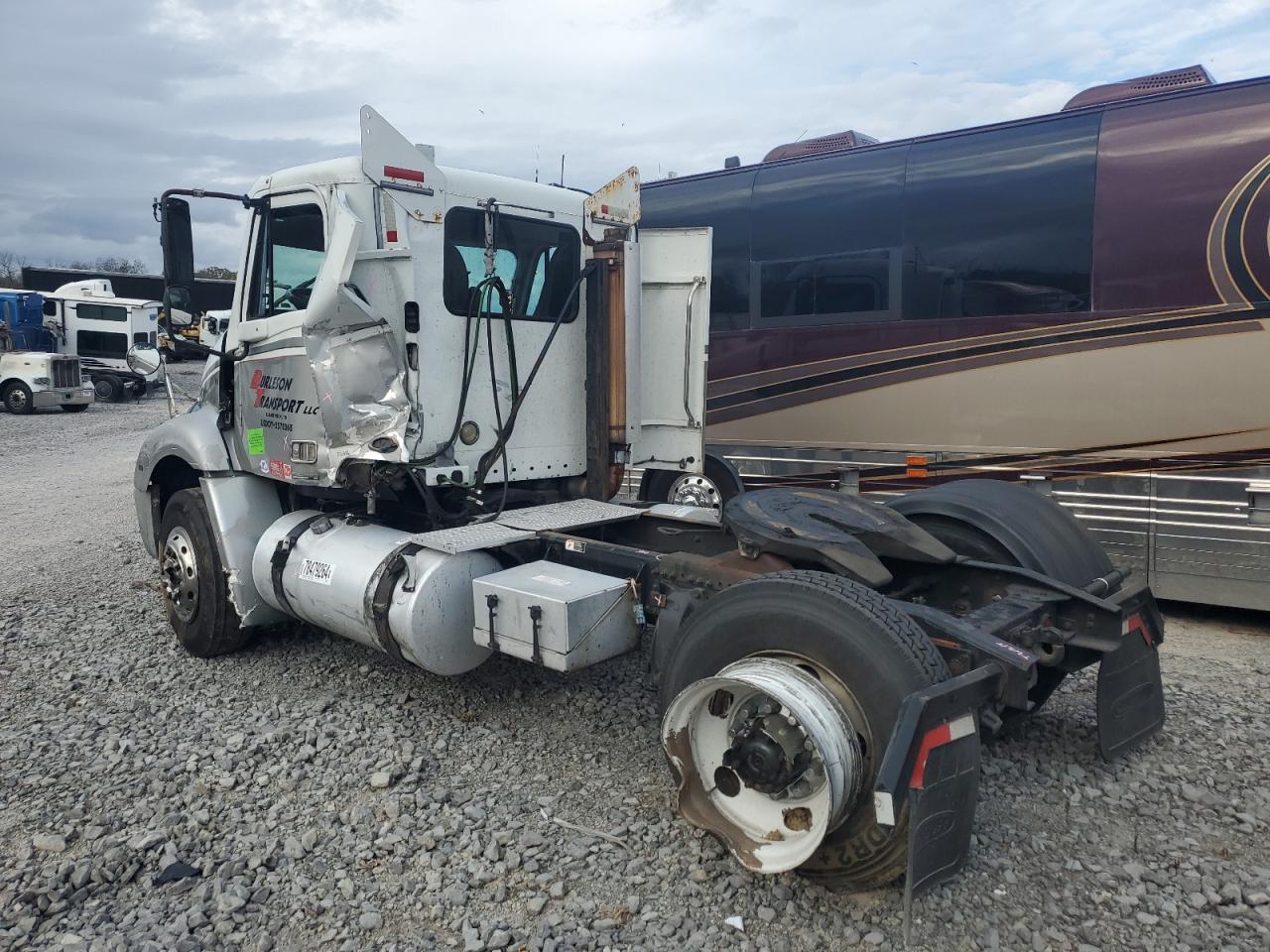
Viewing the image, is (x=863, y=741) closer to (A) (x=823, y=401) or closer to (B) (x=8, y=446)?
(A) (x=823, y=401)

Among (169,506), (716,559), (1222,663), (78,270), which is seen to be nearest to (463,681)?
(716,559)

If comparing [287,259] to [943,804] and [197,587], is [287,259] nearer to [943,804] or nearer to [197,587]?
[197,587]

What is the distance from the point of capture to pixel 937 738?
2783mm

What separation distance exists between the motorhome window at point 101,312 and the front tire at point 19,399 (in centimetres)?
358

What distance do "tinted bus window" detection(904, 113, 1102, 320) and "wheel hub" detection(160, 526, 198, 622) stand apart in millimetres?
4995

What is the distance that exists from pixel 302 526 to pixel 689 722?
9.18 ft

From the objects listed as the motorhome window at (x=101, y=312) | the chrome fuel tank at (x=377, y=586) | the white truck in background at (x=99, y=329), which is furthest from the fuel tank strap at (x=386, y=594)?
the motorhome window at (x=101, y=312)

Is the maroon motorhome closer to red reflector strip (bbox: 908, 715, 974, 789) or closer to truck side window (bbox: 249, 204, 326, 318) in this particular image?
truck side window (bbox: 249, 204, 326, 318)

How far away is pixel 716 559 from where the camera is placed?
161 inches

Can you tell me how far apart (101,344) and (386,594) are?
2546 centimetres

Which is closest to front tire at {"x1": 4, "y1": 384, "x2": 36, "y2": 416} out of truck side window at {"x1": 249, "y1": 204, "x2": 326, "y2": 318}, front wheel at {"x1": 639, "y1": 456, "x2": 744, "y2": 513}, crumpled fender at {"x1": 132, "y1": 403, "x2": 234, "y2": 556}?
crumpled fender at {"x1": 132, "y1": 403, "x2": 234, "y2": 556}

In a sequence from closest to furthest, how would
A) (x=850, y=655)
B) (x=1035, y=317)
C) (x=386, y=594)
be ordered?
(x=850, y=655) → (x=386, y=594) → (x=1035, y=317)

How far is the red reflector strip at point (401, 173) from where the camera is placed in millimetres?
4660

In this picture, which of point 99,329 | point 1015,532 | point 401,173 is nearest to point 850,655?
point 1015,532
